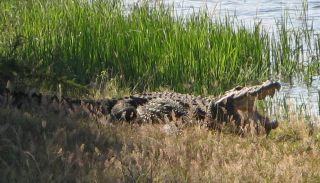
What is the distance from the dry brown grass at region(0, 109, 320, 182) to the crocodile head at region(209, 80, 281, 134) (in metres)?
0.35

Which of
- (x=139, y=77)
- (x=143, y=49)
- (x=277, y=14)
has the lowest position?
(x=139, y=77)

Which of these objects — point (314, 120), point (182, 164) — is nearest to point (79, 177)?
point (182, 164)

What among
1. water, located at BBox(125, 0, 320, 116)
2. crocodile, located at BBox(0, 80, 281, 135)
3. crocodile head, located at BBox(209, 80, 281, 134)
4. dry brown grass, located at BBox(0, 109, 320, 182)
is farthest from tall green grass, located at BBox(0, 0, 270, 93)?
dry brown grass, located at BBox(0, 109, 320, 182)

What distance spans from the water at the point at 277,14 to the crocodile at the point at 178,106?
130 centimetres

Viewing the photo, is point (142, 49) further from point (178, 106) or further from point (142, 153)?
point (142, 153)

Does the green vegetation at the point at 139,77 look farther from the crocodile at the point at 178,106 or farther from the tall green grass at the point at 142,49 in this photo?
the crocodile at the point at 178,106

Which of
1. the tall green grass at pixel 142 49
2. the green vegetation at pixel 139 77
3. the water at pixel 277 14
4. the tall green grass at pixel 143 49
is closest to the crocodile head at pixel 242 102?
the green vegetation at pixel 139 77

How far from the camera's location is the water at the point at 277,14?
11.1m

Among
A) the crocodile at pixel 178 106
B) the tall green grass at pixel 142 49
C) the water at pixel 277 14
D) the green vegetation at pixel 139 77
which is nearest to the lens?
the green vegetation at pixel 139 77

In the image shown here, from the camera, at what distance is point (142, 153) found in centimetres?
535

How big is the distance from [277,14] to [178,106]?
890 cm

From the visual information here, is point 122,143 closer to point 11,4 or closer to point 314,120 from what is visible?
Answer: point 314,120

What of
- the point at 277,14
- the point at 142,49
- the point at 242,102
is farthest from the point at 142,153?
the point at 277,14

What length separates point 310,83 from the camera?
38.0 feet
